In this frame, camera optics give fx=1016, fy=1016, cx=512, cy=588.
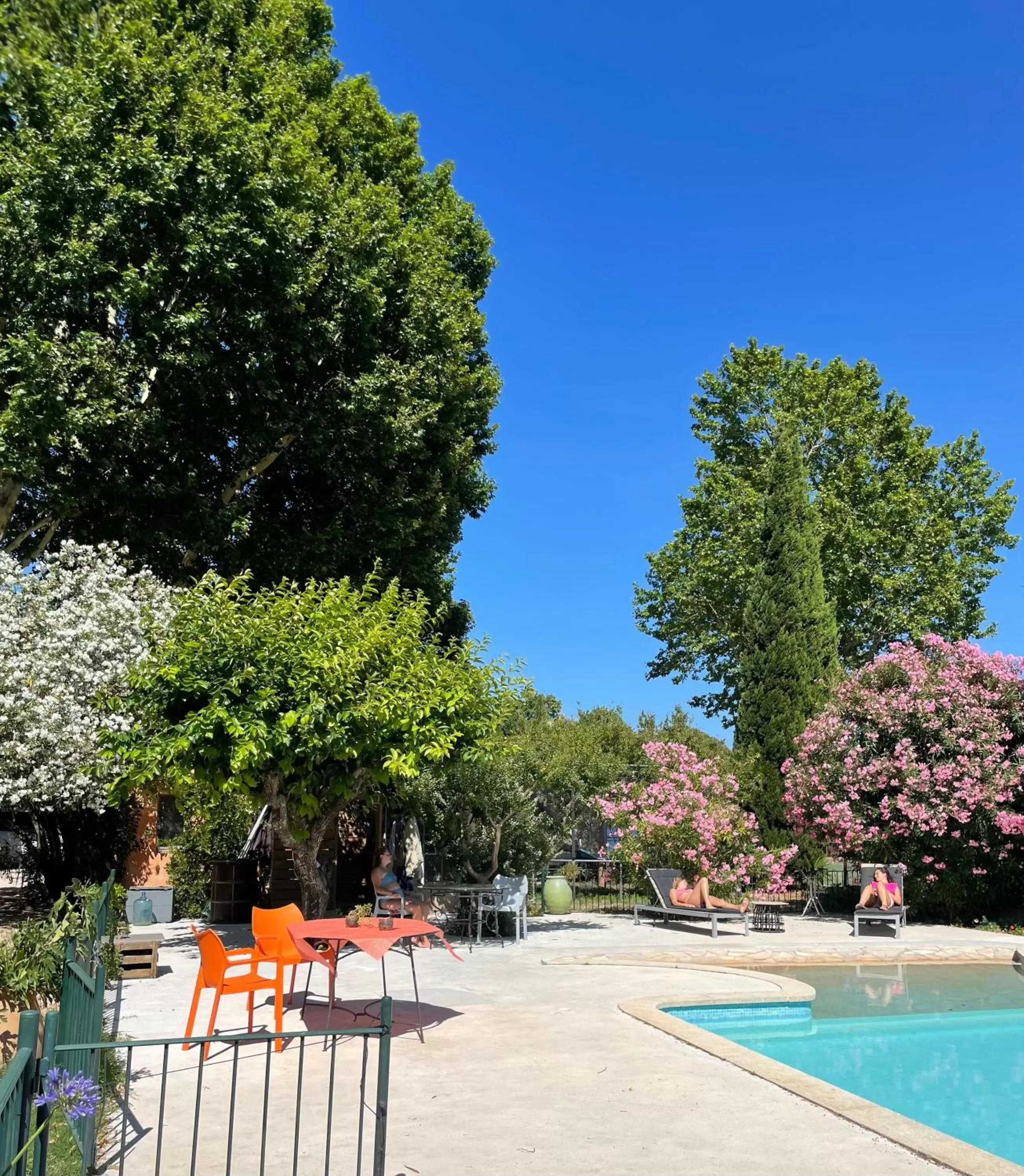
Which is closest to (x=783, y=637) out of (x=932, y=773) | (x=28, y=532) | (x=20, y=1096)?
(x=932, y=773)

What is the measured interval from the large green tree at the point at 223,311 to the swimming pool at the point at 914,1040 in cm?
995

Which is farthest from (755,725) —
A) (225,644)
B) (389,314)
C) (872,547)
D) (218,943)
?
(218,943)

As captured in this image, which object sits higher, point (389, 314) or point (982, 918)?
point (389, 314)

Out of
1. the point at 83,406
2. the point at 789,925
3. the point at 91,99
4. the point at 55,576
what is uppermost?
the point at 91,99

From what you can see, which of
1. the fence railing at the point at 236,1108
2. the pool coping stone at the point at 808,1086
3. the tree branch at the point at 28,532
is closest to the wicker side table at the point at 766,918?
the pool coping stone at the point at 808,1086

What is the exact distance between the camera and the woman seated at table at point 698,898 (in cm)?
1619

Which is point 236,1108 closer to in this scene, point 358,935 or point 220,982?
point 220,982

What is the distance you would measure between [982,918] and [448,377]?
13580mm

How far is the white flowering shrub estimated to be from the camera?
1242cm

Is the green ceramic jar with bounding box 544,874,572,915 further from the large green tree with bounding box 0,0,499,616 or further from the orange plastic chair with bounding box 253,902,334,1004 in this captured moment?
the orange plastic chair with bounding box 253,902,334,1004

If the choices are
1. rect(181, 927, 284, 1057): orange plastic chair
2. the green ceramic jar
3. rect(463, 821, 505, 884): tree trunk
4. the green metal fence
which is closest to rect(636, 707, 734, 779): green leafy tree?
the green ceramic jar

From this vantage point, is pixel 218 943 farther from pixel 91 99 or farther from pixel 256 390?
pixel 91 99

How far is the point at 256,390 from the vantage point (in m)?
15.5

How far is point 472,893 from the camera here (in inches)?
598
